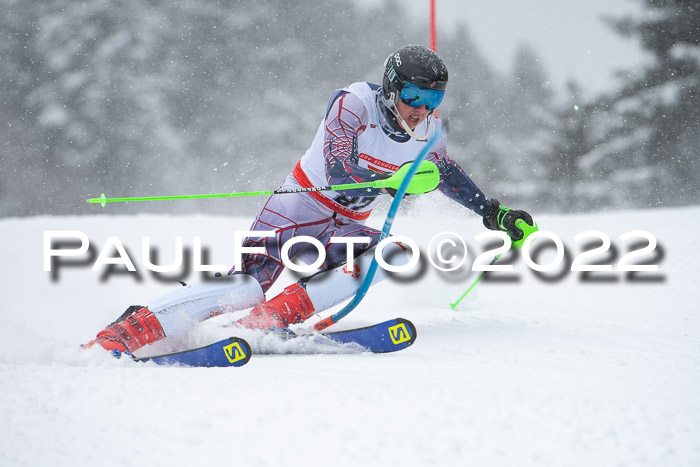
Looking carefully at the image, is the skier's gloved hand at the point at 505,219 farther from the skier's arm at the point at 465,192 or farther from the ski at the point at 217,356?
the ski at the point at 217,356

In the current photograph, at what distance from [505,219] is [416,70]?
2.94 ft

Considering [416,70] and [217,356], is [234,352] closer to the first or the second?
[217,356]

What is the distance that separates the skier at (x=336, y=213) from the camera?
2.58m

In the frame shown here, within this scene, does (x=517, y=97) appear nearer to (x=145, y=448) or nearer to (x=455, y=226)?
(x=455, y=226)

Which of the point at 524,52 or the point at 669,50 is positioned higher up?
the point at 524,52

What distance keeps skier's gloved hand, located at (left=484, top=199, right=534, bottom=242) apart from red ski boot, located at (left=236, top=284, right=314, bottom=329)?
3.52 ft

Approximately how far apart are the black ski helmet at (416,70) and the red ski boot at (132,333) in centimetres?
144

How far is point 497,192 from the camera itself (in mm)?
18266

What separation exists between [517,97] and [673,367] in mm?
21477

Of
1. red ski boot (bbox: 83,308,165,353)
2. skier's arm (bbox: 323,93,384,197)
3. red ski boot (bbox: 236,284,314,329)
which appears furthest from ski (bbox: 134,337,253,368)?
skier's arm (bbox: 323,93,384,197)

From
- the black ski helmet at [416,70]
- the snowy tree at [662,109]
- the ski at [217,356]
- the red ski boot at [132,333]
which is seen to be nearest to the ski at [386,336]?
the ski at [217,356]

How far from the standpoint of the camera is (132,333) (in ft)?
8.07

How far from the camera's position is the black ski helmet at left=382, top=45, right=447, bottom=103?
274 cm

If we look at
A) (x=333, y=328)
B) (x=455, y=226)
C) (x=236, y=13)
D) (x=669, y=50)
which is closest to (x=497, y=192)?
(x=669, y=50)
